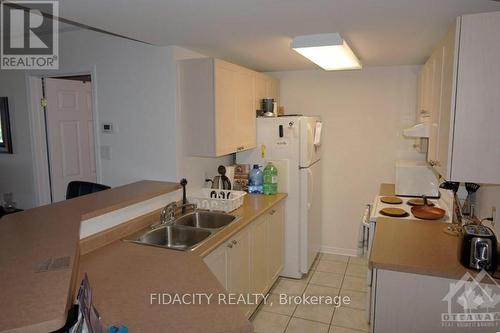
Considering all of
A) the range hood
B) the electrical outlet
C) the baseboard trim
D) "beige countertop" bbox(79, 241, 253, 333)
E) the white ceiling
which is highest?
the white ceiling

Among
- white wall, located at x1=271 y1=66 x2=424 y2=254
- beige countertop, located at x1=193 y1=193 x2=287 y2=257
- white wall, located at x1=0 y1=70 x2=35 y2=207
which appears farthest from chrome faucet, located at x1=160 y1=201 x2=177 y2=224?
white wall, located at x1=271 y1=66 x2=424 y2=254

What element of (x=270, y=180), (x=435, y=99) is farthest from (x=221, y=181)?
(x=435, y=99)

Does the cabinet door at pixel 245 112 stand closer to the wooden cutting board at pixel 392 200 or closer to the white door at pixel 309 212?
the white door at pixel 309 212

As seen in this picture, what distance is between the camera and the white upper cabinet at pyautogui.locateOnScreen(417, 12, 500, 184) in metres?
1.65

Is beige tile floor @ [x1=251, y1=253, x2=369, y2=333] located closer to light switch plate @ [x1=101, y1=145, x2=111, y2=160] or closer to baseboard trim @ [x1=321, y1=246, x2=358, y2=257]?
baseboard trim @ [x1=321, y1=246, x2=358, y2=257]

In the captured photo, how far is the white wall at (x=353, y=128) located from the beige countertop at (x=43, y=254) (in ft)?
7.25

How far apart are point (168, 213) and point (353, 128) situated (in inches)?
96.2

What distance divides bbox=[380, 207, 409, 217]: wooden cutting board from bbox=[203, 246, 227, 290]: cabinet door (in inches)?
53.4

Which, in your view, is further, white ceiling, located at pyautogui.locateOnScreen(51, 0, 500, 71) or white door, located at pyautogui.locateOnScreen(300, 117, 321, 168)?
white door, located at pyautogui.locateOnScreen(300, 117, 321, 168)

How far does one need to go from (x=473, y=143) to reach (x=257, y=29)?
55.1 inches

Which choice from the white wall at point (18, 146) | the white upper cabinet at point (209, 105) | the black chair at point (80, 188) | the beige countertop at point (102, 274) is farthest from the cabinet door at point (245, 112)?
the white wall at point (18, 146)

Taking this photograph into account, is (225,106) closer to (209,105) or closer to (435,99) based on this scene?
(209,105)

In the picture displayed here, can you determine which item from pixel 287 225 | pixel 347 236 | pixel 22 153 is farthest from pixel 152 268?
pixel 347 236

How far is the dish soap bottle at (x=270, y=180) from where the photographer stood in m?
3.45
